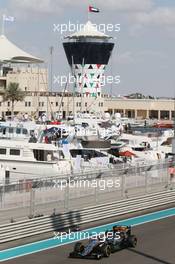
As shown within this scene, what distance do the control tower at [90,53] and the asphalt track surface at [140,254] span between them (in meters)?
119

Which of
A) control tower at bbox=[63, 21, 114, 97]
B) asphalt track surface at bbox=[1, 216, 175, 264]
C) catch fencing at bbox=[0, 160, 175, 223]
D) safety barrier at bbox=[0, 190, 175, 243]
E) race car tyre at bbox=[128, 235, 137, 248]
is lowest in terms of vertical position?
asphalt track surface at bbox=[1, 216, 175, 264]

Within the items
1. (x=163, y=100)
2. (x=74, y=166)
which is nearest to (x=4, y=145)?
(x=74, y=166)

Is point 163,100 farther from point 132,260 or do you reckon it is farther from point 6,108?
point 132,260

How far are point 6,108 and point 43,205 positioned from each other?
83185 millimetres

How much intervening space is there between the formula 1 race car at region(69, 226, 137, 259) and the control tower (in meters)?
121

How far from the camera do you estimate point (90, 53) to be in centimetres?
14100

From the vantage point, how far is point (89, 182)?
63.9ft

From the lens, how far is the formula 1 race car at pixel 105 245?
1491 cm

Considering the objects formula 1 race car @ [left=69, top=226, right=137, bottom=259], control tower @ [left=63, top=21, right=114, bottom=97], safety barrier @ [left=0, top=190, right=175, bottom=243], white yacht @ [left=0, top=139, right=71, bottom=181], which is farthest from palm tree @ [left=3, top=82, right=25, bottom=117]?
formula 1 race car @ [left=69, top=226, right=137, bottom=259]

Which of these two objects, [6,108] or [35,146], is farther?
[6,108]

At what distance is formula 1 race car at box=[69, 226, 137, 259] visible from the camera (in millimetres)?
14914

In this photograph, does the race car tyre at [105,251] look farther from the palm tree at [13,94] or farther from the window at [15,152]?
the palm tree at [13,94]

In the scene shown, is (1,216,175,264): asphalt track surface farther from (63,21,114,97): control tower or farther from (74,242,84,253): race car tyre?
(63,21,114,97): control tower

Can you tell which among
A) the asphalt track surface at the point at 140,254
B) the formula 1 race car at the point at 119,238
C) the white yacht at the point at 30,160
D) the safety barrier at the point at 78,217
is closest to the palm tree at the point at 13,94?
the white yacht at the point at 30,160
